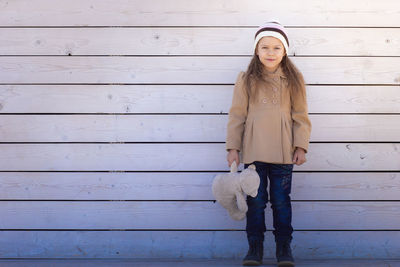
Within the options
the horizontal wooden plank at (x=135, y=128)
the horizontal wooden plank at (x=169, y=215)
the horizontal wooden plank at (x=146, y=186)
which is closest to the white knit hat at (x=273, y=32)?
the horizontal wooden plank at (x=135, y=128)

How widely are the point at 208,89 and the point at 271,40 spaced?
0.47 metres

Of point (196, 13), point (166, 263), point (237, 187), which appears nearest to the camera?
point (237, 187)

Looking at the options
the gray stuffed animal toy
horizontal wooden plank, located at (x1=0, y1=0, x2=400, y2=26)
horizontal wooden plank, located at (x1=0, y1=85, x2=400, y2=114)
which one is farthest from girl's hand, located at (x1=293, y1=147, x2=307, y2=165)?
horizontal wooden plank, located at (x1=0, y1=0, x2=400, y2=26)

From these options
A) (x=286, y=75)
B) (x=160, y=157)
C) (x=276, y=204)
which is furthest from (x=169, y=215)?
(x=286, y=75)

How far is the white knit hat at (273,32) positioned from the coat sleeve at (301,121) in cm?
25

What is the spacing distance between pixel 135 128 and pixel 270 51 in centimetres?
86

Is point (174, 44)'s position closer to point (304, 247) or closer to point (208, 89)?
point (208, 89)

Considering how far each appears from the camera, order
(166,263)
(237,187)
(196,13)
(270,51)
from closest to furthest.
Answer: (237,187), (270,51), (166,263), (196,13)

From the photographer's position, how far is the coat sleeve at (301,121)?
8.73 ft

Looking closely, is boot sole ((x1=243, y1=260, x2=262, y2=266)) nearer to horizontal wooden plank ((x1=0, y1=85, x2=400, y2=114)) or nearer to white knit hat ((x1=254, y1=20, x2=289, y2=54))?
horizontal wooden plank ((x1=0, y1=85, x2=400, y2=114))

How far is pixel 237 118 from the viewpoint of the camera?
2.70 meters

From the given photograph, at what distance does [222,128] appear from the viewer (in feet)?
9.62

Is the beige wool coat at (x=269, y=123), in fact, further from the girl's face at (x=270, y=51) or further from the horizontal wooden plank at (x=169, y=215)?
the horizontal wooden plank at (x=169, y=215)

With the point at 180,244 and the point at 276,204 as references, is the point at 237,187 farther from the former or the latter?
the point at 180,244
